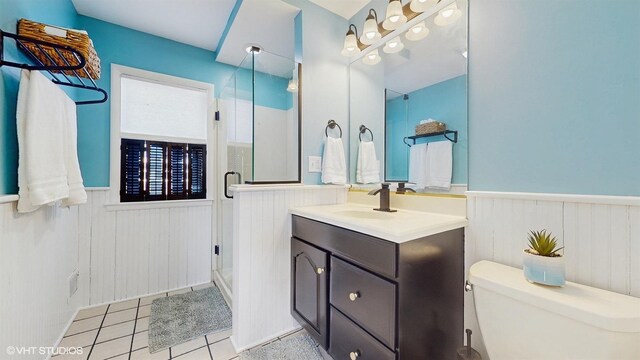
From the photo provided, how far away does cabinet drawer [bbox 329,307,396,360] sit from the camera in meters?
0.94

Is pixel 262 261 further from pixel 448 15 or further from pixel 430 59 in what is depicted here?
pixel 448 15

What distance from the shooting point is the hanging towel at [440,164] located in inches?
49.4

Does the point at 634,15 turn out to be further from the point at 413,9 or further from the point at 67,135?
the point at 67,135

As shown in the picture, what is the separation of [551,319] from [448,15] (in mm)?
1426

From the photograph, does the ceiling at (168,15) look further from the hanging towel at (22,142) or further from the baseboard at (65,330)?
the baseboard at (65,330)

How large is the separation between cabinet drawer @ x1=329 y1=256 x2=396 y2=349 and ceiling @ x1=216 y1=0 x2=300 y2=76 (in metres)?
1.49

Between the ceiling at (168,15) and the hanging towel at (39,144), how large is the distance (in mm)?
1088

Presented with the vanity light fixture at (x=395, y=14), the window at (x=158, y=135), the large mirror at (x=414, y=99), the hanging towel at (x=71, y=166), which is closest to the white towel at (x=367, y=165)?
the large mirror at (x=414, y=99)

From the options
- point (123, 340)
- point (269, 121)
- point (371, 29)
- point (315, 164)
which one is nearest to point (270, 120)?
point (269, 121)

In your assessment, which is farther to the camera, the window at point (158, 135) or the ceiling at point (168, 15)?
the window at point (158, 135)

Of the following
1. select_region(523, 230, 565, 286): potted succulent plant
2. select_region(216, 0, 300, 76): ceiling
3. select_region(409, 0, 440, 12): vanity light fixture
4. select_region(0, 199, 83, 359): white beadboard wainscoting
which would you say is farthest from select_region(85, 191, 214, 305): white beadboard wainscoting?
select_region(523, 230, 565, 286): potted succulent plant

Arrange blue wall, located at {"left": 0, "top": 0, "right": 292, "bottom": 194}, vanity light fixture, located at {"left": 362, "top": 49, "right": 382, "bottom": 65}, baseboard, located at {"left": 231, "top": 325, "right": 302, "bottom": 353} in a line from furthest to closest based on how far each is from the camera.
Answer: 1. vanity light fixture, located at {"left": 362, "top": 49, "right": 382, "bottom": 65}
2. baseboard, located at {"left": 231, "top": 325, "right": 302, "bottom": 353}
3. blue wall, located at {"left": 0, "top": 0, "right": 292, "bottom": 194}

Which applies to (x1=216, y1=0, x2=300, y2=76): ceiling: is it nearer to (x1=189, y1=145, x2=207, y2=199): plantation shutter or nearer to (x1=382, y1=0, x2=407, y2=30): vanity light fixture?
(x1=382, y1=0, x2=407, y2=30): vanity light fixture

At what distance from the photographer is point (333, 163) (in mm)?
1763
